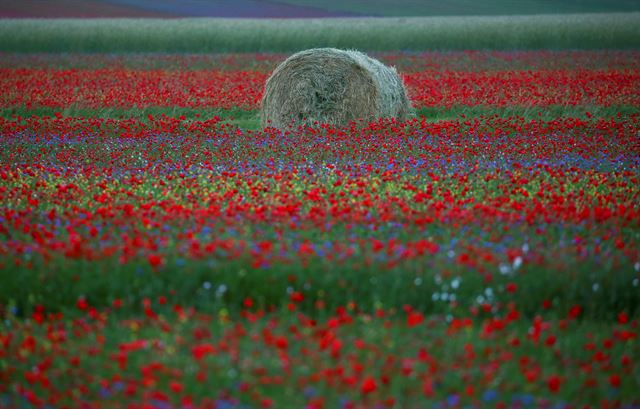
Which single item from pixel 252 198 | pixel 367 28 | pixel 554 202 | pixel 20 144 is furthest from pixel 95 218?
pixel 367 28

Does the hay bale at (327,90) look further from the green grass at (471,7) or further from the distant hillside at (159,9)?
the green grass at (471,7)

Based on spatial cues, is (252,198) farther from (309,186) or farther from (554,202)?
(554,202)

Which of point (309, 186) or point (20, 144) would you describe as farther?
point (20, 144)

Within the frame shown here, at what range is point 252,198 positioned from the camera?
768cm

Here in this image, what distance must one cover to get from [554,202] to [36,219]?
468 cm

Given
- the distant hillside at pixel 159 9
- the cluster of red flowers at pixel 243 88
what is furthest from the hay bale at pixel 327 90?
the distant hillside at pixel 159 9

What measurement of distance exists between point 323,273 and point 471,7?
57.0 metres

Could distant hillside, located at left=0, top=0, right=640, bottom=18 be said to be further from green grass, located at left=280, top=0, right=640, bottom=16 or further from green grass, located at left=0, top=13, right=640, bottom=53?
green grass, located at left=0, top=13, right=640, bottom=53

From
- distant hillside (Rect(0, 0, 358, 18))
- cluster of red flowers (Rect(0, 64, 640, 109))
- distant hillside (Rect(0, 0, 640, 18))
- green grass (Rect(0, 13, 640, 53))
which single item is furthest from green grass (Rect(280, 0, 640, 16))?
cluster of red flowers (Rect(0, 64, 640, 109))

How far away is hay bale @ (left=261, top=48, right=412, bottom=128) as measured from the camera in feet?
42.9

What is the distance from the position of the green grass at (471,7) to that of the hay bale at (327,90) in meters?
45.3

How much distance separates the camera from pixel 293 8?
184 ft

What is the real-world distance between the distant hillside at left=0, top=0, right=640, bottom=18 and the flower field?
142ft

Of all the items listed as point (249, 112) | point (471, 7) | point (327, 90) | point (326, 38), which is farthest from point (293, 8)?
point (327, 90)
